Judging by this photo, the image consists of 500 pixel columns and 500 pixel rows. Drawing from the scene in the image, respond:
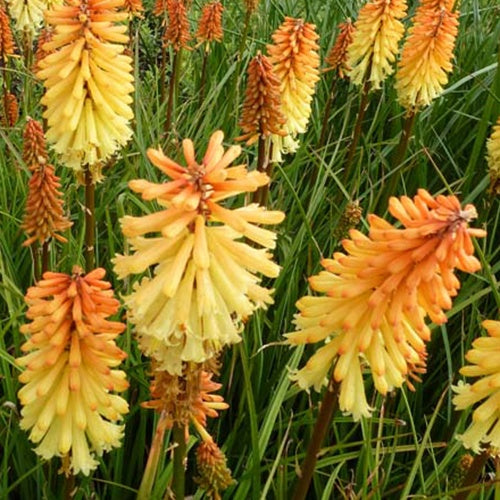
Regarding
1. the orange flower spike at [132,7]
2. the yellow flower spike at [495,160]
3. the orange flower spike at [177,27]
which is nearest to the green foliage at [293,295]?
the yellow flower spike at [495,160]

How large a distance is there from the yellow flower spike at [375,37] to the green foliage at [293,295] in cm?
54

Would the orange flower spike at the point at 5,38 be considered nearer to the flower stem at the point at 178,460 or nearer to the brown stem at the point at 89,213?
the brown stem at the point at 89,213

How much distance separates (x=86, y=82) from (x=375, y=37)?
7.33ft

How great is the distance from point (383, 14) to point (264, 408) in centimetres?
251

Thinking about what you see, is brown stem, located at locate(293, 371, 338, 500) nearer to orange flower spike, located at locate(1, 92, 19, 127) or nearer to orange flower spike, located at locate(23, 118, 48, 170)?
orange flower spike, located at locate(23, 118, 48, 170)

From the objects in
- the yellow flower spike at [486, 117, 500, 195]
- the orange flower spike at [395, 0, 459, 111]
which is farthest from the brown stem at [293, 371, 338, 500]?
the orange flower spike at [395, 0, 459, 111]

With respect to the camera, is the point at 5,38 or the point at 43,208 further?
the point at 5,38

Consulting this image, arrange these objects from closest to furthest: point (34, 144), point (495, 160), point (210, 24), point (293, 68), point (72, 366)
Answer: point (72, 366)
point (34, 144)
point (293, 68)
point (495, 160)
point (210, 24)

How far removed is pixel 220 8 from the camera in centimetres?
597

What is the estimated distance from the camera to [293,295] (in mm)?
4070

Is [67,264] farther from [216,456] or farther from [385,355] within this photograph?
[385,355]

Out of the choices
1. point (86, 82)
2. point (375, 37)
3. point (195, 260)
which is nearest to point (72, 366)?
point (195, 260)

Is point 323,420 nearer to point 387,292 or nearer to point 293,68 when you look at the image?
point 387,292

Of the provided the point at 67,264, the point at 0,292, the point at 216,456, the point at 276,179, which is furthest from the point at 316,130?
the point at 216,456
